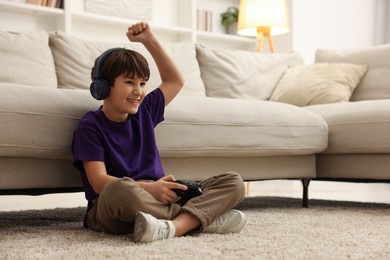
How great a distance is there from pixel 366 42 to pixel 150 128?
13.6 ft

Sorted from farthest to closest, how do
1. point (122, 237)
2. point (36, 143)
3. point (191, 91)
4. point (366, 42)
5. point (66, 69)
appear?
point (366, 42) → point (191, 91) → point (66, 69) → point (36, 143) → point (122, 237)

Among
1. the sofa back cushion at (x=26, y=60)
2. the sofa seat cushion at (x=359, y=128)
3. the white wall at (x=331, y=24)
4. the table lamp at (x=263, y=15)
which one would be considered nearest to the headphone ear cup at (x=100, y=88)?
the sofa back cushion at (x=26, y=60)

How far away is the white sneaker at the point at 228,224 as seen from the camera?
154cm

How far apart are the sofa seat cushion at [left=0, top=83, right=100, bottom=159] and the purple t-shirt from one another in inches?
2.8

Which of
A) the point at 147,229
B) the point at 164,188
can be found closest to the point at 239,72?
the point at 164,188

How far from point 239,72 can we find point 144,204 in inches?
64.2

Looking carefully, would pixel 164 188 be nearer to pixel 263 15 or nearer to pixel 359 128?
pixel 359 128

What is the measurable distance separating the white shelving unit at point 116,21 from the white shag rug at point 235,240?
7.27 ft

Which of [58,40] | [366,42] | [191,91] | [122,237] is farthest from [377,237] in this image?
[366,42]

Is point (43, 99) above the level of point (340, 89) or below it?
above

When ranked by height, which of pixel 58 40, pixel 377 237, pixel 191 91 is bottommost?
pixel 377 237

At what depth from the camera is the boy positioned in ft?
4.65

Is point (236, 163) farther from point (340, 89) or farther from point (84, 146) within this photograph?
point (340, 89)

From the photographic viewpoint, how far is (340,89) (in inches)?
111
